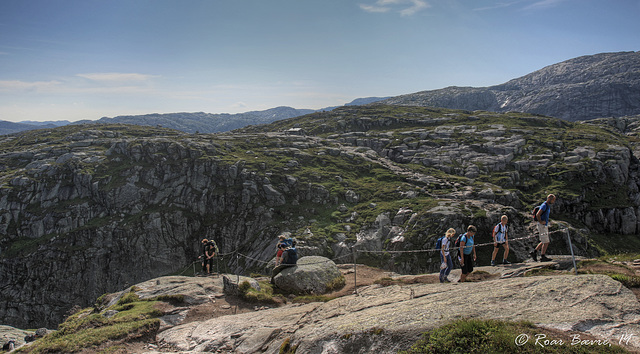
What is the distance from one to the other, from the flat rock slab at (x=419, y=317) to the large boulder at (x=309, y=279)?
6669 mm

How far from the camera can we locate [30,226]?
68562 mm

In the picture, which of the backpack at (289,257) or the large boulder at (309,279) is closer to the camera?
the large boulder at (309,279)

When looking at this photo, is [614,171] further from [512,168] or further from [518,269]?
[518,269]

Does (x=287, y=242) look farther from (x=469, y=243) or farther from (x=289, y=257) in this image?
(x=469, y=243)

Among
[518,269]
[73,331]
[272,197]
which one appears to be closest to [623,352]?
[518,269]

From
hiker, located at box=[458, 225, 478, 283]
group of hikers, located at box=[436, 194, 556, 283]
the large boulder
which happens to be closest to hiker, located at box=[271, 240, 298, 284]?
the large boulder

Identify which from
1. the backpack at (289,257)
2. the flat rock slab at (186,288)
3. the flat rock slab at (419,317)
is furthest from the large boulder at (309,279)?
the flat rock slab at (419,317)

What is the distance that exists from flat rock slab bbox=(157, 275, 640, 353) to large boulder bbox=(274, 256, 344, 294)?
6.67 m

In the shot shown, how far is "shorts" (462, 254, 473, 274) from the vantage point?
18.4 metres

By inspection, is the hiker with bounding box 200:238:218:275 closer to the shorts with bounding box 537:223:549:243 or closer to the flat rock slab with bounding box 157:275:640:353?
the flat rock slab with bounding box 157:275:640:353

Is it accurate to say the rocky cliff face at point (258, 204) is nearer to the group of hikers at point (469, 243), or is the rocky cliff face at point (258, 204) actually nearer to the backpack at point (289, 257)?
the backpack at point (289, 257)

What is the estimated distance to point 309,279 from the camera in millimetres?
22719

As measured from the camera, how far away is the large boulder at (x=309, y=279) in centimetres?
2242

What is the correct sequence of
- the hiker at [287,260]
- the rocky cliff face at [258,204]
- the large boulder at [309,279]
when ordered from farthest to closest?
the rocky cliff face at [258,204], the hiker at [287,260], the large boulder at [309,279]
